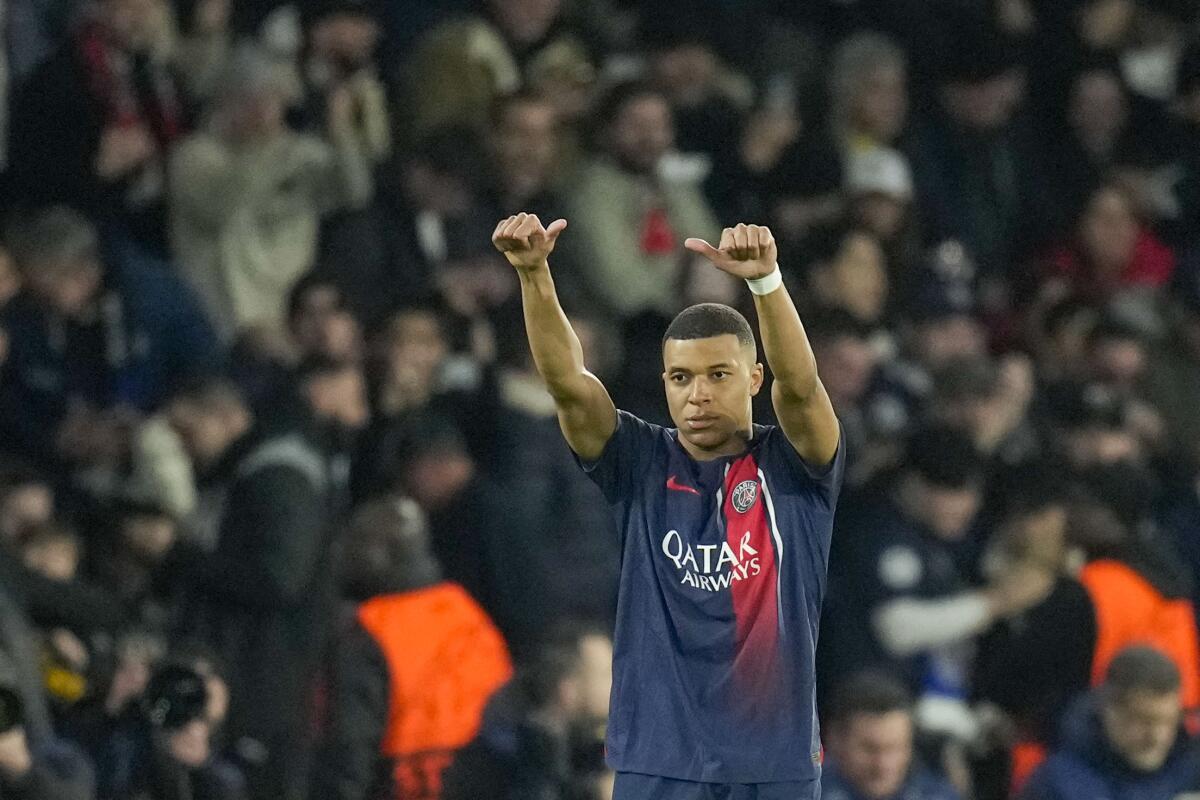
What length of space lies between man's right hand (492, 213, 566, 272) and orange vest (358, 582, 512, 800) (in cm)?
242

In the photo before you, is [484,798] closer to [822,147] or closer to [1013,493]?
[1013,493]

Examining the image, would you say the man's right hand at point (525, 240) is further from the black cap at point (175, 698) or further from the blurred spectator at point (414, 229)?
the blurred spectator at point (414, 229)

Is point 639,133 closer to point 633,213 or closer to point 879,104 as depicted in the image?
point 633,213

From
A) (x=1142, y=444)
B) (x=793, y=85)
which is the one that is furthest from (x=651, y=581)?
(x=793, y=85)

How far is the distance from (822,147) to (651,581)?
17.6 feet

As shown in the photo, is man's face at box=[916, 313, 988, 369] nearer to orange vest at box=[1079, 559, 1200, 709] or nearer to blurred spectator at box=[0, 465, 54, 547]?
orange vest at box=[1079, 559, 1200, 709]

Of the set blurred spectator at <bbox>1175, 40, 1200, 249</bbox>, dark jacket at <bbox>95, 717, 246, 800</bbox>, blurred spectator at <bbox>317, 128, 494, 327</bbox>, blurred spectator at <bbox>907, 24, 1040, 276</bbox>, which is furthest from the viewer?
blurred spectator at <bbox>1175, 40, 1200, 249</bbox>

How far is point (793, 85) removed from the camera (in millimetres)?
10320

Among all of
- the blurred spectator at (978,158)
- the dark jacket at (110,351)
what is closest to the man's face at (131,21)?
the dark jacket at (110,351)

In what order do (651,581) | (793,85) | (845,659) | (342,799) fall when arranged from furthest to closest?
(793,85)
(845,659)
(342,799)
(651,581)

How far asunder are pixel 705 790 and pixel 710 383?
0.79 meters

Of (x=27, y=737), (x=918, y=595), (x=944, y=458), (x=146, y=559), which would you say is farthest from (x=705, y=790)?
(x=944, y=458)

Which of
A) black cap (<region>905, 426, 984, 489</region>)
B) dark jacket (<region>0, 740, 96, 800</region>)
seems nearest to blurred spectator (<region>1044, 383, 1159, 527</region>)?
black cap (<region>905, 426, 984, 489</region>)

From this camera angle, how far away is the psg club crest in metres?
4.71
